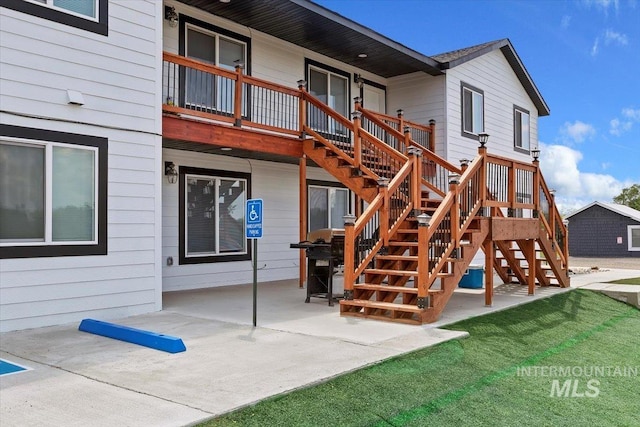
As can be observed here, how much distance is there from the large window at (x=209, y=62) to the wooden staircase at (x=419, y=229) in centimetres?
161

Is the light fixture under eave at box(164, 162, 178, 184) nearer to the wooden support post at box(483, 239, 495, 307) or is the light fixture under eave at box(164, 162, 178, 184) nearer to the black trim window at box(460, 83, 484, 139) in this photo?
the wooden support post at box(483, 239, 495, 307)

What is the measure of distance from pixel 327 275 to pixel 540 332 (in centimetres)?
348

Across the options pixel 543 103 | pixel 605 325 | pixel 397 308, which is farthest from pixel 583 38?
pixel 397 308

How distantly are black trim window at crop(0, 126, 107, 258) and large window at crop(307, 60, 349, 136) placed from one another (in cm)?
599

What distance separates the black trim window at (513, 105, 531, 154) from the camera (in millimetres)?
18109

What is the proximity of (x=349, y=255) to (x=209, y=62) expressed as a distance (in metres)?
5.53

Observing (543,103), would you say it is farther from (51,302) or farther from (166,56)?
(51,302)

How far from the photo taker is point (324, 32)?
1188 centimetres

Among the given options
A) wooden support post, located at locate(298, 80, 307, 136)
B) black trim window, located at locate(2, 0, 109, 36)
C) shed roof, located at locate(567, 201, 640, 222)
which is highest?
black trim window, located at locate(2, 0, 109, 36)

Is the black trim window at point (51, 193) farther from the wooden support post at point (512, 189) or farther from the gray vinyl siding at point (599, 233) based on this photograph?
the gray vinyl siding at point (599, 233)

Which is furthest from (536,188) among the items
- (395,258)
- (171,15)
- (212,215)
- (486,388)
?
(171,15)

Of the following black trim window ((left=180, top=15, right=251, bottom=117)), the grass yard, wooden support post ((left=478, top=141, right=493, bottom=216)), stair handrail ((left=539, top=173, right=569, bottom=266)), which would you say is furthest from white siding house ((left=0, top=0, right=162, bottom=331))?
stair handrail ((left=539, top=173, right=569, bottom=266))

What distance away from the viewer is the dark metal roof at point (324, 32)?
1056 cm

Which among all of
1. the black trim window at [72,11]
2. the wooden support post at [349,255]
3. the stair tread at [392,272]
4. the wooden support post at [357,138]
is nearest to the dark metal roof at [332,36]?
the wooden support post at [357,138]
